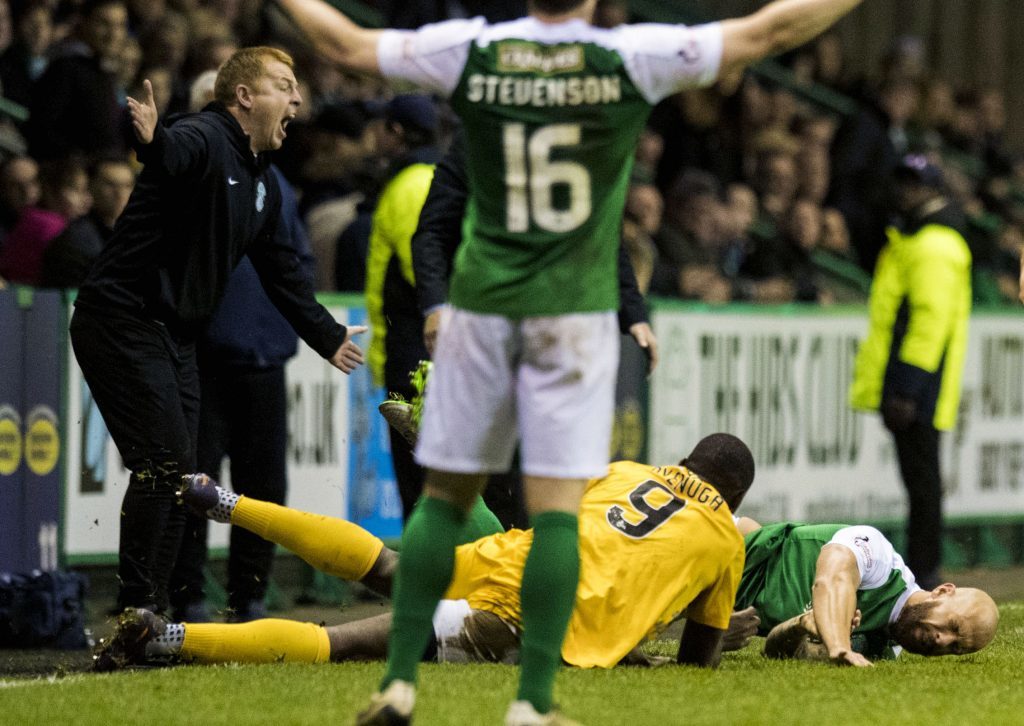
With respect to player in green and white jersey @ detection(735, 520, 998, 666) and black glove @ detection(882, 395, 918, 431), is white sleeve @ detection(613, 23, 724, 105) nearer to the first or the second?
player in green and white jersey @ detection(735, 520, 998, 666)

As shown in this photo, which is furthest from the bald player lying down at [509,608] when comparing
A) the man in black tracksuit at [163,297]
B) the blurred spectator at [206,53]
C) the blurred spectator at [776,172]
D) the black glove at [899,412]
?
the blurred spectator at [776,172]

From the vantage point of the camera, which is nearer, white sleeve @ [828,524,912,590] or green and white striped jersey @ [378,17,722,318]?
green and white striped jersey @ [378,17,722,318]

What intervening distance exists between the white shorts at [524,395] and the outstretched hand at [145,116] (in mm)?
1926

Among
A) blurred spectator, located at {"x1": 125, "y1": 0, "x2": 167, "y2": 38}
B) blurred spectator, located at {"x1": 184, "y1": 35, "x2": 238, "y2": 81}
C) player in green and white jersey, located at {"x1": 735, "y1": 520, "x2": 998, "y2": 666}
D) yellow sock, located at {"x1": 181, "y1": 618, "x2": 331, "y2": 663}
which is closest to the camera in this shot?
yellow sock, located at {"x1": 181, "y1": 618, "x2": 331, "y2": 663}

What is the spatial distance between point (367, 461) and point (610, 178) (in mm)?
5738

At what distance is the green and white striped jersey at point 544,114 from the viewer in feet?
16.5

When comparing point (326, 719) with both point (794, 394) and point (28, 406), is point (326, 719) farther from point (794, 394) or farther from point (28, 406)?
point (794, 394)

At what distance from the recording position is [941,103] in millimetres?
Answer: 20344

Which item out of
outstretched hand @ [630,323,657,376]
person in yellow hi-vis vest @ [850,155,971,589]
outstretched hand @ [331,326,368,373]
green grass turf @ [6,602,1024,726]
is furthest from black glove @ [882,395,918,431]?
outstretched hand @ [331,326,368,373]

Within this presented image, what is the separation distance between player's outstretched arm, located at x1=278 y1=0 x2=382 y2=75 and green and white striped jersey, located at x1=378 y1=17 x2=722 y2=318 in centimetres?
4

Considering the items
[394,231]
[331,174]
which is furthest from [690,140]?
[394,231]

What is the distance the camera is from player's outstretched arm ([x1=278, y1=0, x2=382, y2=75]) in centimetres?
502

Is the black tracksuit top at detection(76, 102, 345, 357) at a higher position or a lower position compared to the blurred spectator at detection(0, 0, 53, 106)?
lower

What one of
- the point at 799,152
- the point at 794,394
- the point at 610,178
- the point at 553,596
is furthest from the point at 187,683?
the point at 799,152
